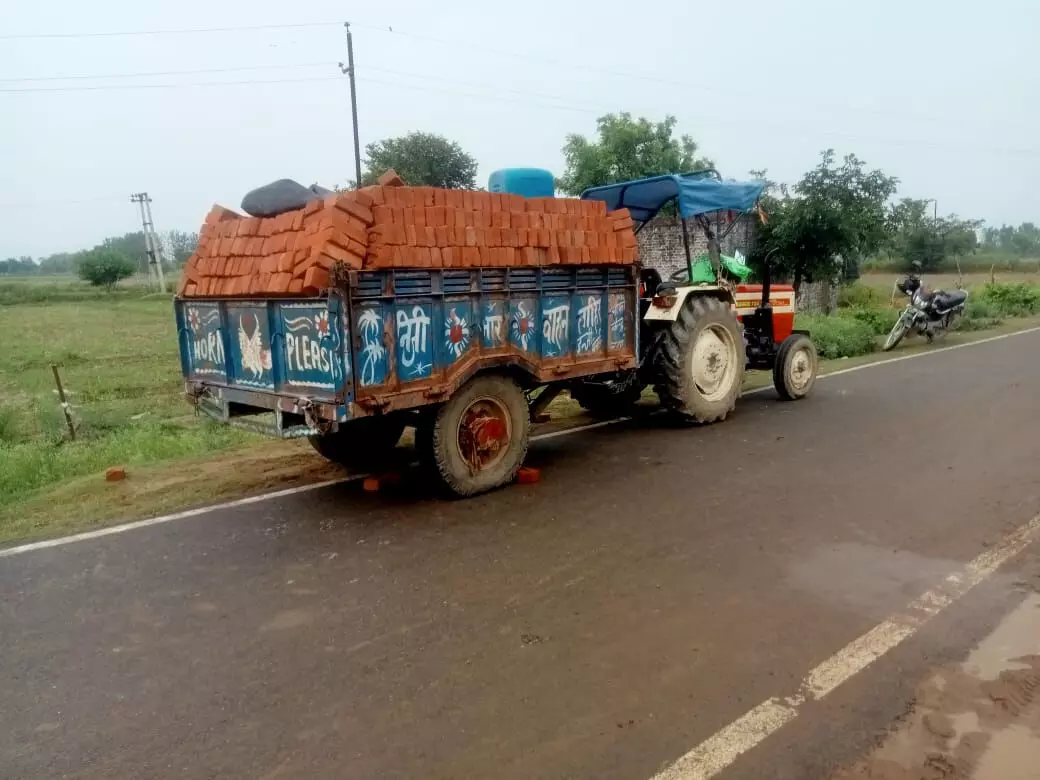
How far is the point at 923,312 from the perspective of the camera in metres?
16.0

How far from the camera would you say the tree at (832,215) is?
17.3 m

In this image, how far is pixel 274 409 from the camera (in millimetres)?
5594

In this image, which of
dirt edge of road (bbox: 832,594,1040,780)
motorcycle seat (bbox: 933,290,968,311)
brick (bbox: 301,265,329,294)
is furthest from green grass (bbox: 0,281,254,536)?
motorcycle seat (bbox: 933,290,968,311)

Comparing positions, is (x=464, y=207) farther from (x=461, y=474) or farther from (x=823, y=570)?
(x=823, y=570)

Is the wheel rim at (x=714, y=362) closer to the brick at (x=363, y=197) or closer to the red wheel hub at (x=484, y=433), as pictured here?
the red wheel hub at (x=484, y=433)

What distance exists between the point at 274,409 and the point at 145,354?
15.2 meters

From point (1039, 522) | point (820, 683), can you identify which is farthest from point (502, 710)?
point (1039, 522)

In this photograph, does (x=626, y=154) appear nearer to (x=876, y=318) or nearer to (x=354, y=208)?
(x=876, y=318)

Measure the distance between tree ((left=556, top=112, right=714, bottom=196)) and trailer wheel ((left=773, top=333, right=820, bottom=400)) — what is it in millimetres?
16879

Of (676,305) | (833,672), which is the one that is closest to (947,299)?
(676,305)

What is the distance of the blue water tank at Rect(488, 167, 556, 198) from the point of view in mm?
7121

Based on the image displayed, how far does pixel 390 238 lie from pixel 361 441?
2.35 meters

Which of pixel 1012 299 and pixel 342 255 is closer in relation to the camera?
pixel 342 255

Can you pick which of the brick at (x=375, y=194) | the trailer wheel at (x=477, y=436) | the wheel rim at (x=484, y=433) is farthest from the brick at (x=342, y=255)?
the wheel rim at (x=484, y=433)
